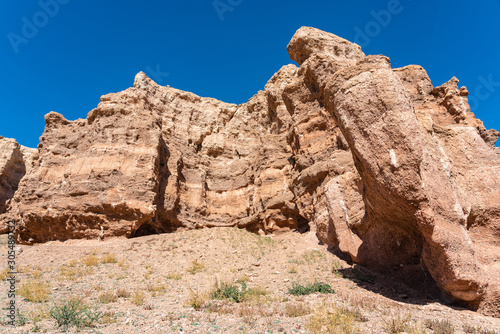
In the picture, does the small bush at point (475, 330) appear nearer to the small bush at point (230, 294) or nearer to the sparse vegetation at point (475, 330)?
the sparse vegetation at point (475, 330)

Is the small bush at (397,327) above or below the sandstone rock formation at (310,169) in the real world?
below

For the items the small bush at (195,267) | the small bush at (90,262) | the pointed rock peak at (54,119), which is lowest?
the small bush at (195,267)

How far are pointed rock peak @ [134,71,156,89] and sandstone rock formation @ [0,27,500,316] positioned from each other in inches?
4.9

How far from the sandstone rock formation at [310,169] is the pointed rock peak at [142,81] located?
4.9 inches

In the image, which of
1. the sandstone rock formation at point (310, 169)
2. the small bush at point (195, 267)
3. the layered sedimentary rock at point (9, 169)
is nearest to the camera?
the sandstone rock formation at point (310, 169)

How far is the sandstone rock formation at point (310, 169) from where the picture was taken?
8273 millimetres

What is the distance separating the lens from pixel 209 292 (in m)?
9.65

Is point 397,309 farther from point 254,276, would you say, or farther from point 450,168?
point 254,276

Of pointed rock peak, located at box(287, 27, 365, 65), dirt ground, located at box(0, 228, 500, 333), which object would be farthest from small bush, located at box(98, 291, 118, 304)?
pointed rock peak, located at box(287, 27, 365, 65)

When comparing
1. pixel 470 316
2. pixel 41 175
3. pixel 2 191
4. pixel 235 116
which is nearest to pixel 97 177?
pixel 41 175

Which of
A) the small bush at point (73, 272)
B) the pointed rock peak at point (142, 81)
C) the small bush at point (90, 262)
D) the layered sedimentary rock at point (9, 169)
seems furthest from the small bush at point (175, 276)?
the layered sedimentary rock at point (9, 169)

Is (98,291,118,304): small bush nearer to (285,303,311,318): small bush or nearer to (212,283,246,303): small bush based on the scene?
(212,283,246,303): small bush

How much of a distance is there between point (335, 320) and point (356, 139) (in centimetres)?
536

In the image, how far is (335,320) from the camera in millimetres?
6398
